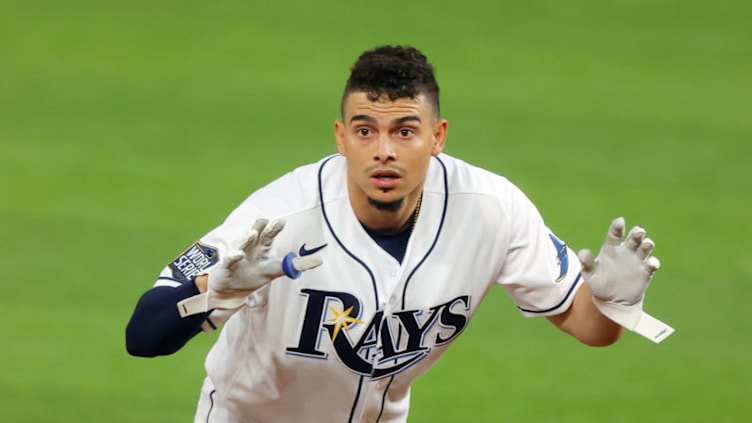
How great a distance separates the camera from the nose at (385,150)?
471 centimetres

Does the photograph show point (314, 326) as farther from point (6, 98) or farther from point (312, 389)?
point (6, 98)

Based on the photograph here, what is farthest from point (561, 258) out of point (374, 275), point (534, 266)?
point (374, 275)

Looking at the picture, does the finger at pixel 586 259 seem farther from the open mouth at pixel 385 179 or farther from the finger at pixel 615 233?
the open mouth at pixel 385 179

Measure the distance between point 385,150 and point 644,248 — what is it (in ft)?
2.97

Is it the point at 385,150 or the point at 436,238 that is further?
the point at 436,238

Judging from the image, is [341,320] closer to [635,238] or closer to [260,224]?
[260,224]

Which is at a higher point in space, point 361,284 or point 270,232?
point 270,232

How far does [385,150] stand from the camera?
4.72 m

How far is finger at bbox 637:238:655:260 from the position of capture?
4609 mm

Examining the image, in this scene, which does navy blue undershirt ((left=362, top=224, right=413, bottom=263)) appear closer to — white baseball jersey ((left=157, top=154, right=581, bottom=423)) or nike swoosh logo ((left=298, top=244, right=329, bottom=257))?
white baseball jersey ((left=157, top=154, right=581, bottom=423))

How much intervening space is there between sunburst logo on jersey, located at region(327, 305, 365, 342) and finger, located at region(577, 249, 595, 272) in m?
0.83

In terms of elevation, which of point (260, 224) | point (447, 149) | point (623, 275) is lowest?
point (447, 149)

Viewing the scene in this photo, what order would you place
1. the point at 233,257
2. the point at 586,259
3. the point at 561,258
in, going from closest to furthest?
the point at 233,257
the point at 586,259
the point at 561,258

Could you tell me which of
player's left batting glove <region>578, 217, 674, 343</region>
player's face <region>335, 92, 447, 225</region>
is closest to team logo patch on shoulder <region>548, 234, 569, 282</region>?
player's left batting glove <region>578, 217, 674, 343</region>
